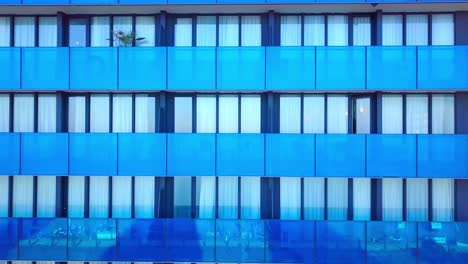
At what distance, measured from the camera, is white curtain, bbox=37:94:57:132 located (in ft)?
53.2

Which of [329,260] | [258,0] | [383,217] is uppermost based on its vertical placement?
[258,0]

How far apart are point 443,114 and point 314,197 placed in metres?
4.66

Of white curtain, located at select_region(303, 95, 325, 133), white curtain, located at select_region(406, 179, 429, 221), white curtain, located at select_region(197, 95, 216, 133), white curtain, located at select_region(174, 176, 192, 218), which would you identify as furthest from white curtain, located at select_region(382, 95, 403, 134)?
white curtain, located at select_region(174, 176, 192, 218)

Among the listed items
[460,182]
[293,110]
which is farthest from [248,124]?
[460,182]

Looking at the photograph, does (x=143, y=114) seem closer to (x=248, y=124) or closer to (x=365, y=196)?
(x=248, y=124)

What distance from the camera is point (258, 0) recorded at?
1513cm

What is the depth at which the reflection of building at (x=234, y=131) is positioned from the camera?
48.9ft

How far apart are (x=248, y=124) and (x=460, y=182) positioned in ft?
21.7

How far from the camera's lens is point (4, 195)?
1628cm

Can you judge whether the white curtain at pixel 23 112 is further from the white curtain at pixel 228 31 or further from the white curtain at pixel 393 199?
the white curtain at pixel 393 199

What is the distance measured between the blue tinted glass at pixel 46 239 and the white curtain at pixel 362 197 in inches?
346

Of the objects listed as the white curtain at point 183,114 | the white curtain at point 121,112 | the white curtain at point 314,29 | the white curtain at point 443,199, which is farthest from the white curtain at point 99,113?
the white curtain at point 443,199

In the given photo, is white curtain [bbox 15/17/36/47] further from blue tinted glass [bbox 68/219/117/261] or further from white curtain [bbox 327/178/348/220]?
white curtain [bbox 327/178/348/220]

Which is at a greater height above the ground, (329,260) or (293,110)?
(293,110)
